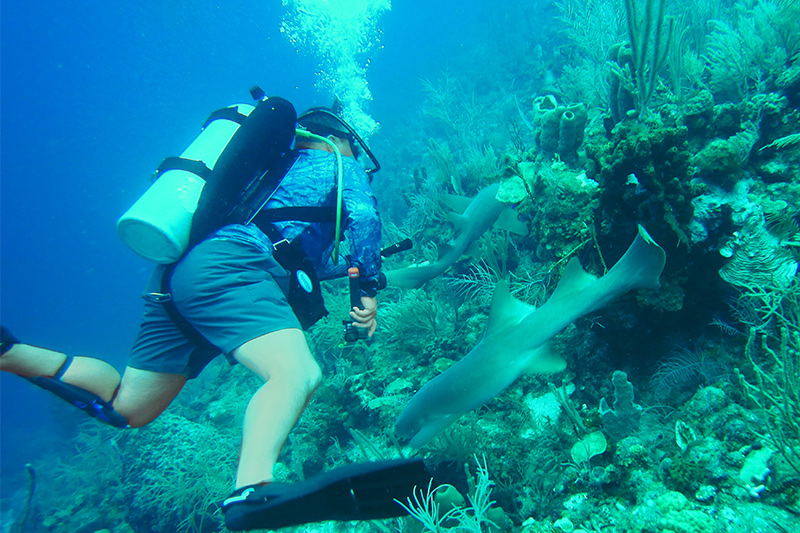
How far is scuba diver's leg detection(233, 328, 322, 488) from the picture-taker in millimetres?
1748

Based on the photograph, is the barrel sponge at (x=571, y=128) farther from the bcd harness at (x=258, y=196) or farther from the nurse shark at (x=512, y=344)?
the bcd harness at (x=258, y=196)

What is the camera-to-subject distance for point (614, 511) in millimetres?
2080

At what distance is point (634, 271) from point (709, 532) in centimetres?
144

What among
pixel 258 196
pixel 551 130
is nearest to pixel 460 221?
pixel 551 130

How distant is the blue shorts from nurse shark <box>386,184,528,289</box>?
2266mm

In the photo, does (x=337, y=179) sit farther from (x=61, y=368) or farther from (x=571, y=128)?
(x=571, y=128)

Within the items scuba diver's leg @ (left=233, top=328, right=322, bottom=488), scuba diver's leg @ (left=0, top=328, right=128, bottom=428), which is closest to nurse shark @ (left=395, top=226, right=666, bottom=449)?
scuba diver's leg @ (left=233, top=328, right=322, bottom=488)

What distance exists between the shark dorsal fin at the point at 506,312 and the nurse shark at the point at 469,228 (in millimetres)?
1966

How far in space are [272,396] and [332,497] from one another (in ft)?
2.00

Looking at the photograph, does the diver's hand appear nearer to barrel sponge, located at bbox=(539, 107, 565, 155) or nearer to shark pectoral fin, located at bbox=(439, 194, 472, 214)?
shark pectoral fin, located at bbox=(439, 194, 472, 214)

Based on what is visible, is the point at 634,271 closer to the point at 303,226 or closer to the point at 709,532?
the point at 709,532

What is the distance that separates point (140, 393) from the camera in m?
2.76

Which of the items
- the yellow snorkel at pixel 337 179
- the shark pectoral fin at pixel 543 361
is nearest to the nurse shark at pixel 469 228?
the yellow snorkel at pixel 337 179

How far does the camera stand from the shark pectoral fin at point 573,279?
8.39ft
